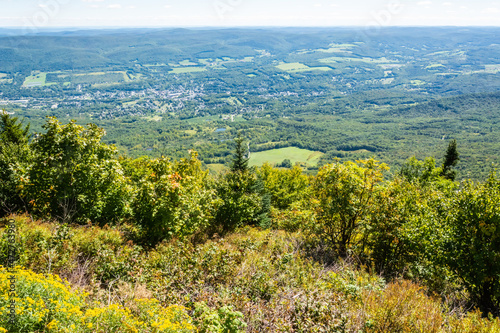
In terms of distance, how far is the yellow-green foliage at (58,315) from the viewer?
16.5 ft

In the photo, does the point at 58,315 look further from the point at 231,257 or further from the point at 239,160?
the point at 239,160

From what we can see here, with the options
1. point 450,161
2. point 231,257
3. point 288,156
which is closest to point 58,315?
point 231,257

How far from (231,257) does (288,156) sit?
126 meters

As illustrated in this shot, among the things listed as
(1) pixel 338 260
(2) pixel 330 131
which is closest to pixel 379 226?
(1) pixel 338 260

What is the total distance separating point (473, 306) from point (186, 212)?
1080cm

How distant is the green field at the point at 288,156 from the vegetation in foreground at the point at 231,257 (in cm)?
10817

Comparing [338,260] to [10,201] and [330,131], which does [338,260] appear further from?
[330,131]

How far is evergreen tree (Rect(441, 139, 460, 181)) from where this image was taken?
126ft

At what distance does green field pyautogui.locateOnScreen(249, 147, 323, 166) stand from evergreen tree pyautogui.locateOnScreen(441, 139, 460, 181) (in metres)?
79.6

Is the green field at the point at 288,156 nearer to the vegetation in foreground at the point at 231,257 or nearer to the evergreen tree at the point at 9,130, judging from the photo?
the evergreen tree at the point at 9,130

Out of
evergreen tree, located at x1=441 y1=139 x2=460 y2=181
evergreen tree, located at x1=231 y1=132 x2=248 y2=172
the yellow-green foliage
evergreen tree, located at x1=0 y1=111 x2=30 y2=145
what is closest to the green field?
evergreen tree, located at x1=441 y1=139 x2=460 y2=181

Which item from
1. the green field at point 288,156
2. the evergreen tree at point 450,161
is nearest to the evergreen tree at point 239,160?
the evergreen tree at point 450,161

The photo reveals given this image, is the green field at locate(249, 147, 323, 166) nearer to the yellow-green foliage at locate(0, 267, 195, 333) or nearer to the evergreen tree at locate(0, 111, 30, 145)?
the evergreen tree at locate(0, 111, 30, 145)

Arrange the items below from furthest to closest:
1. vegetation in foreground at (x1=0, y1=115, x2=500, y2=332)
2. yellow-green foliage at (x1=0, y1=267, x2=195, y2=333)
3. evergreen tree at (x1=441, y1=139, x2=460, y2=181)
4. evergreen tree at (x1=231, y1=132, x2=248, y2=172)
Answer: evergreen tree at (x1=441, y1=139, x2=460, y2=181), evergreen tree at (x1=231, y1=132, x2=248, y2=172), vegetation in foreground at (x1=0, y1=115, x2=500, y2=332), yellow-green foliage at (x1=0, y1=267, x2=195, y2=333)
